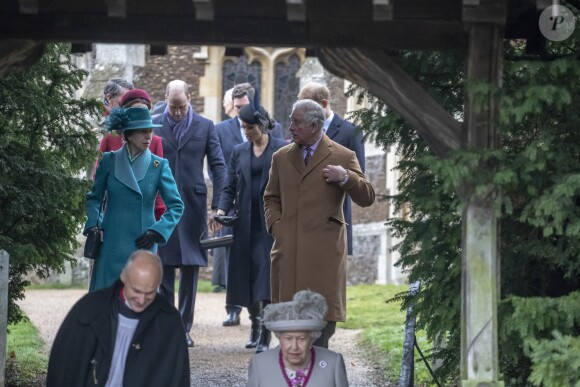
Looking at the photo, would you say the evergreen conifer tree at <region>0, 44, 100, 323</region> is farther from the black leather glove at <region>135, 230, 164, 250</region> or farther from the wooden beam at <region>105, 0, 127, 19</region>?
the wooden beam at <region>105, 0, 127, 19</region>

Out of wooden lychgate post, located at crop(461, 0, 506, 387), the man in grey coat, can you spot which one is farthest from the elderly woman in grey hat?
the man in grey coat

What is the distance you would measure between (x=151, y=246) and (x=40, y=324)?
7.10 m

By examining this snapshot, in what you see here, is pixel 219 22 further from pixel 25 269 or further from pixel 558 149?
pixel 25 269

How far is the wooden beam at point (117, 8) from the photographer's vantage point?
350 inches

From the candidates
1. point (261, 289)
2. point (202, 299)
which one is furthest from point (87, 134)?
point (202, 299)

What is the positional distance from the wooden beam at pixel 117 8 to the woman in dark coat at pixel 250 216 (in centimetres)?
418

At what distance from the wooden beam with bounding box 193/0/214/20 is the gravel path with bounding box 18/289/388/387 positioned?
3.74m

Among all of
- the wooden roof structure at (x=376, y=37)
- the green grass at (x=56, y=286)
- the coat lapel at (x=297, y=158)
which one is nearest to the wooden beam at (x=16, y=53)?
the wooden roof structure at (x=376, y=37)

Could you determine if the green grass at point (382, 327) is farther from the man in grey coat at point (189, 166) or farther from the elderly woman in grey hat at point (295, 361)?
the elderly woman in grey hat at point (295, 361)

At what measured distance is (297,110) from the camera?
1034 cm

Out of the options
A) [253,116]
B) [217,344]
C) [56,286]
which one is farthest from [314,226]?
[56,286]

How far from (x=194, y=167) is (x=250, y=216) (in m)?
0.85

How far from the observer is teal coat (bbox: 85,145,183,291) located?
10.5 meters

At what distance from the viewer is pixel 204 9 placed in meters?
8.83
